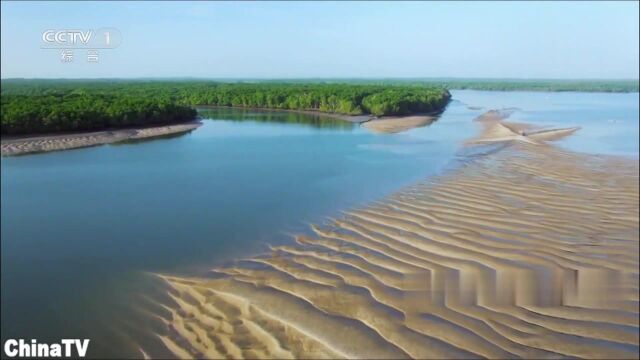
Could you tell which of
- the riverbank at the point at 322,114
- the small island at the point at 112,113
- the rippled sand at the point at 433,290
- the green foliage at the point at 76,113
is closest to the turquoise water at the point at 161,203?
the rippled sand at the point at 433,290

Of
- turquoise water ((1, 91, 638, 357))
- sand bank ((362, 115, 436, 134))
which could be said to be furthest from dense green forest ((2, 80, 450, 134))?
turquoise water ((1, 91, 638, 357))

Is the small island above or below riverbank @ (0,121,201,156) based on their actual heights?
above

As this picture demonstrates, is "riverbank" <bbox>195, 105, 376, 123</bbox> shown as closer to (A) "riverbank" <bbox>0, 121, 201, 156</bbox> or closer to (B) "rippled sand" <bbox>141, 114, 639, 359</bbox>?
(A) "riverbank" <bbox>0, 121, 201, 156</bbox>

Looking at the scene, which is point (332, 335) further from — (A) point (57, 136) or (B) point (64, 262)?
(A) point (57, 136)

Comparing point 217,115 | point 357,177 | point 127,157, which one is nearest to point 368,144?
point 357,177

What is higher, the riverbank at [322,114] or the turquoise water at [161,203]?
the riverbank at [322,114]

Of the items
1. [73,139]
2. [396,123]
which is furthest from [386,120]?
[73,139]

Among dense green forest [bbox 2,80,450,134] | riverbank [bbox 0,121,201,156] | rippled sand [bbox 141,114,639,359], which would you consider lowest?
rippled sand [bbox 141,114,639,359]

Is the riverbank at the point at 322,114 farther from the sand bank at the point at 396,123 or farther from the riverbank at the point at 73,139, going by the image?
the riverbank at the point at 73,139

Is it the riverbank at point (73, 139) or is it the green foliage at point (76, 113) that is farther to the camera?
the green foliage at point (76, 113)
